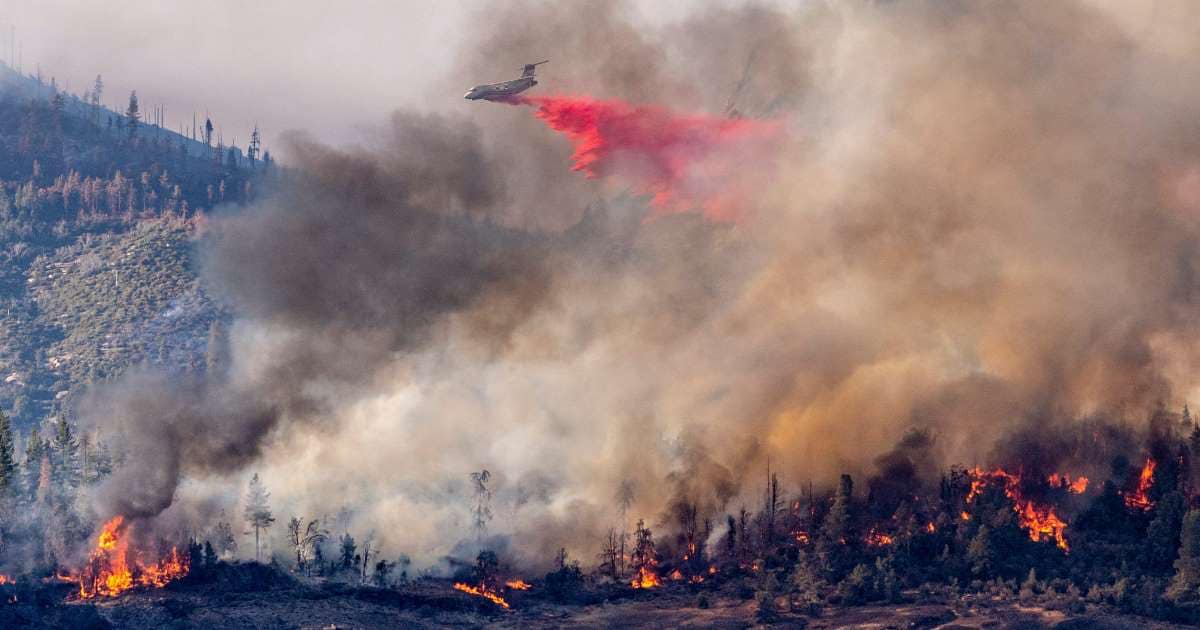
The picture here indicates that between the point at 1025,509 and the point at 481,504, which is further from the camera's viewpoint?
the point at 481,504

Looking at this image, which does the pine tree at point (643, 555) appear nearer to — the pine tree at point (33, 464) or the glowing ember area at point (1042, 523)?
the glowing ember area at point (1042, 523)

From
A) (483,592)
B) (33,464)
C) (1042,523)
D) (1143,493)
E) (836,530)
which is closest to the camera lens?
(483,592)

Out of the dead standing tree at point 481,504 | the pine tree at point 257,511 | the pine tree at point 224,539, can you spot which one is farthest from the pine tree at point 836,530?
the pine tree at point 224,539

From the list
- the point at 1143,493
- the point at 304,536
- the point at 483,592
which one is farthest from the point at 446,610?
the point at 1143,493

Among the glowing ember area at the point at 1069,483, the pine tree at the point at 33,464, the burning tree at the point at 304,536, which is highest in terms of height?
the pine tree at the point at 33,464

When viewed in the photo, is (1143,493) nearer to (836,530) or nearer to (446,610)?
(836,530)

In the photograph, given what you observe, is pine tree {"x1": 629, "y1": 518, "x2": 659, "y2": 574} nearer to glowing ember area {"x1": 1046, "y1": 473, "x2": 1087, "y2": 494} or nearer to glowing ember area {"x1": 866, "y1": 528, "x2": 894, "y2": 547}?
glowing ember area {"x1": 866, "y1": 528, "x2": 894, "y2": 547}

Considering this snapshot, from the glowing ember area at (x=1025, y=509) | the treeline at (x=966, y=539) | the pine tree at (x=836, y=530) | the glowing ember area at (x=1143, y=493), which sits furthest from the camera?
the glowing ember area at (x=1143, y=493)

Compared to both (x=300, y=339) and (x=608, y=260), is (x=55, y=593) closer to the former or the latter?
(x=300, y=339)
